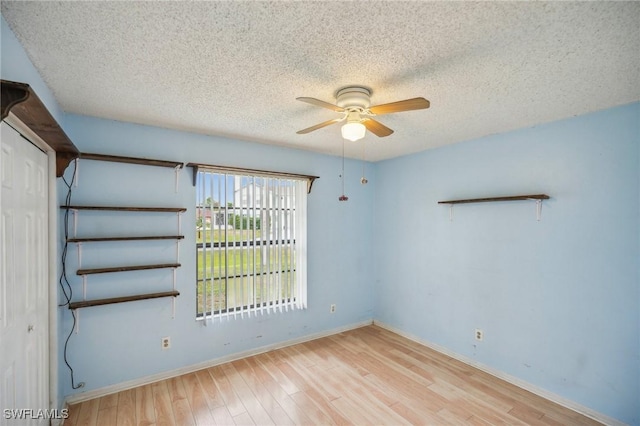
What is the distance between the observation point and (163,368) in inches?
111

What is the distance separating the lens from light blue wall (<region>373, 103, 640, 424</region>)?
2.25 meters

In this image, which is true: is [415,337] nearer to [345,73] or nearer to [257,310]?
[257,310]

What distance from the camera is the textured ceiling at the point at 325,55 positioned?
4.14 feet

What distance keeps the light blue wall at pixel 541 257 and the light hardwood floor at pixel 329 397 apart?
32 centimetres

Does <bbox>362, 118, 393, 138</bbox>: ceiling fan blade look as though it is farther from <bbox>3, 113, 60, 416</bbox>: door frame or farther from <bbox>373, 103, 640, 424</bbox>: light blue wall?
<bbox>3, 113, 60, 416</bbox>: door frame

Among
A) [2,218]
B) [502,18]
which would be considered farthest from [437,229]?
[2,218]

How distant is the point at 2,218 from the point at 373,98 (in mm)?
2209

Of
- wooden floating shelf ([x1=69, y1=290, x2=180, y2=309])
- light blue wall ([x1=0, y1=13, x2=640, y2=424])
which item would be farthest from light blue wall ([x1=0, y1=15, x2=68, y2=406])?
wooden floating shelf ([x1=69, y1=290, x2=180, y2=309])

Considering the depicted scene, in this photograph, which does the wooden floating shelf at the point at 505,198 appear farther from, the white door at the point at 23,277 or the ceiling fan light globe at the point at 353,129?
the white door at the point at 23,277

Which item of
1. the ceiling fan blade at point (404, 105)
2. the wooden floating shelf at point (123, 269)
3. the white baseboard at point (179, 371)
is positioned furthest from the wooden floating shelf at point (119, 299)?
the ceiling fan blade at point (404, 105)

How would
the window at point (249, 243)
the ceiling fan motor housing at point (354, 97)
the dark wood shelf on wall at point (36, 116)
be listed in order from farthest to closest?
the window at point (249, 243), the ceiling fan motor housing at point (354, 97), the dark wood shelf on wall at point (36, 116)

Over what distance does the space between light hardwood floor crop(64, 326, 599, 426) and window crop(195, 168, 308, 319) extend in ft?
2.13

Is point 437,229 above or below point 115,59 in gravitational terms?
below

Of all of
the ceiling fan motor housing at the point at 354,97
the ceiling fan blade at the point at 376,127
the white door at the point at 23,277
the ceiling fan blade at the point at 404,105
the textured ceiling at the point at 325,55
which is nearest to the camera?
the textured ceiling at the point at 325,55
